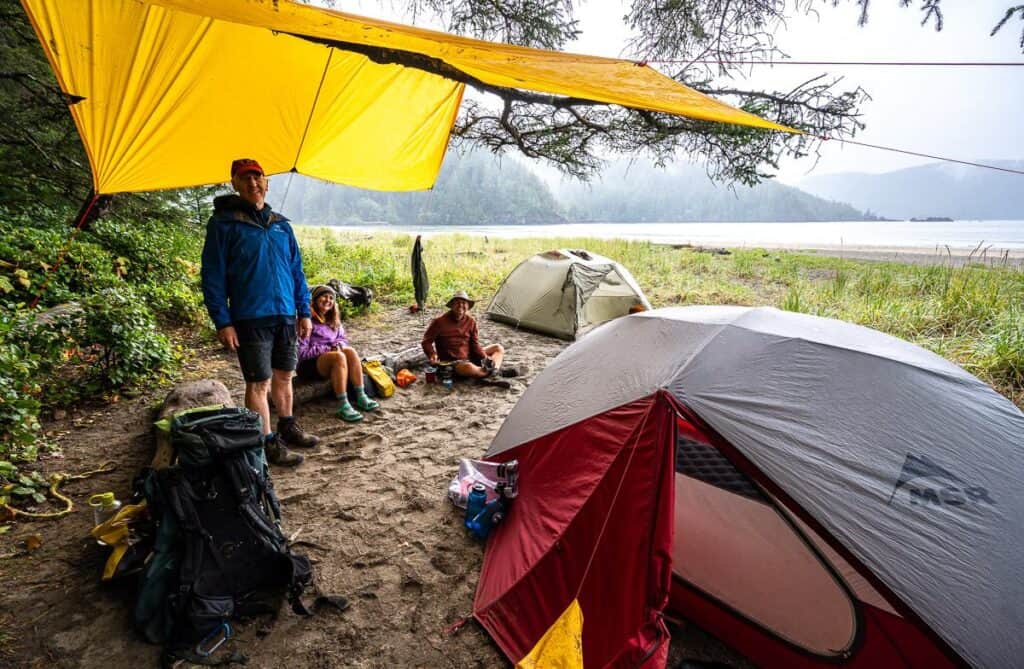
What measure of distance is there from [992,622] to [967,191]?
513 feet

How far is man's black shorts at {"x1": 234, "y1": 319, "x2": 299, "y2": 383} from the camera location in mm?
2842

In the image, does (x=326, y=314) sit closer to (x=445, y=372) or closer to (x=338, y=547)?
(x=445, y=372)

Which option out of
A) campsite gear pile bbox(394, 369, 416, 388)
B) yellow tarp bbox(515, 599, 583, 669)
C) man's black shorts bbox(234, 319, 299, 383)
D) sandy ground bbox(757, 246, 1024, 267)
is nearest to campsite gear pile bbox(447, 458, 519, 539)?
yellow tarp bbox(515, 599, 583, 669)

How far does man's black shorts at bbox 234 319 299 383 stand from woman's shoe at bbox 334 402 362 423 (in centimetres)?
99

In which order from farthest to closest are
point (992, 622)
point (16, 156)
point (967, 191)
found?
point (967, 191)
point (16, 156)
point (992, 622)

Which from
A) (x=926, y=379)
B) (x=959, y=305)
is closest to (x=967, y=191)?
(x=959, y=305)

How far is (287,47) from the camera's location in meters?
3.35

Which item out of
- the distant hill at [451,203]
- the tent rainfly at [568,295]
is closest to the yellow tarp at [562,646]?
the tent rainfly at [568,295]

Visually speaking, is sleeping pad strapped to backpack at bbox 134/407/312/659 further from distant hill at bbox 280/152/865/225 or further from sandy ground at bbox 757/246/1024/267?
distant hill at bbox 280/152/865/225

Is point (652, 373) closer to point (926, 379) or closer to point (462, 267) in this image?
point (926, 379)

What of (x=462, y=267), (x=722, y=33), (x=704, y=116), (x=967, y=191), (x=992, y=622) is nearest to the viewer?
(x=992, y=622)

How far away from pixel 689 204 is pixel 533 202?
37.1 m

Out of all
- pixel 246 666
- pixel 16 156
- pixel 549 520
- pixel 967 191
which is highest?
pixel 967 191

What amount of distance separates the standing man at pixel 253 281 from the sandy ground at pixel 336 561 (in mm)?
672
